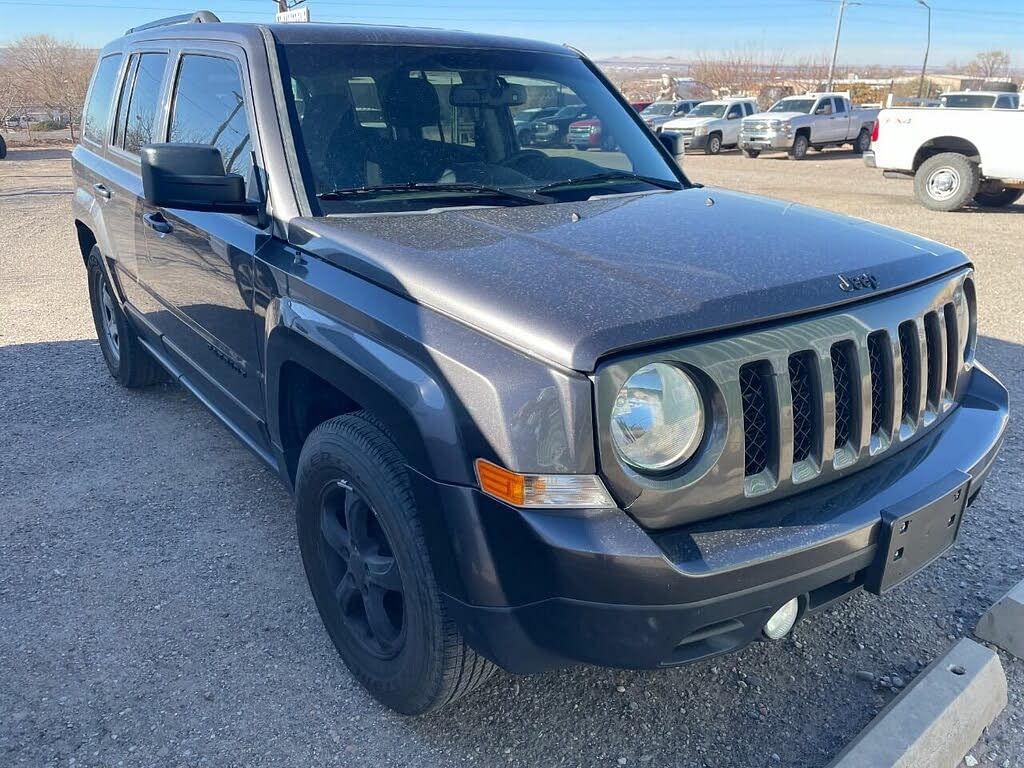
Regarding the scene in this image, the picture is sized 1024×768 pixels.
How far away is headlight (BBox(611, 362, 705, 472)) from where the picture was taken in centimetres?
189

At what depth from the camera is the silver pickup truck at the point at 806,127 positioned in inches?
899

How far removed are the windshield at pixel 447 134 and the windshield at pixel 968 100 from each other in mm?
13480

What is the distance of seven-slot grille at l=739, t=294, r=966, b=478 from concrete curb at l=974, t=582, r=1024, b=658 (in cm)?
75

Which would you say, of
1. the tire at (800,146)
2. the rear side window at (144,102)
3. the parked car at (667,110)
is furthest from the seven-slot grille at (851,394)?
the parked car at (667,110)

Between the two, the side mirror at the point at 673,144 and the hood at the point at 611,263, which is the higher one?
the side mirror at the point at 673,144

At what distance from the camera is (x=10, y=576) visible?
128 inches

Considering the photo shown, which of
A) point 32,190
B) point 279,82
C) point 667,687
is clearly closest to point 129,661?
point 667,687

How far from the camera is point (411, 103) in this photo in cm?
310

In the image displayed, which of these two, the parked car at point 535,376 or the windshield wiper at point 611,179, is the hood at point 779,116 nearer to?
the windshield wiper at point 611,179

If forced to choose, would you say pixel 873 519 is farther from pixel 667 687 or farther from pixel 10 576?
pixel 10 576

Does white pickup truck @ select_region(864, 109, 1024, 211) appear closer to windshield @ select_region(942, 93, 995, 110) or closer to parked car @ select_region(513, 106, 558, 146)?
windshield @ select_region(942, 93, 995, 110)

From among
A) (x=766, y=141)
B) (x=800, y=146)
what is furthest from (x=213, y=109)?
(x=800, y=146)

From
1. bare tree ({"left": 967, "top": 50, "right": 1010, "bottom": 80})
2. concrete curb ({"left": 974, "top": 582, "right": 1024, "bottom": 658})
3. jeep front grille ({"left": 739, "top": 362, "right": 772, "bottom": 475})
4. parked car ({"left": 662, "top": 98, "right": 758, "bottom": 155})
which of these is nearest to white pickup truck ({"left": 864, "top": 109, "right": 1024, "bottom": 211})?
concrete curb ({"left": 974, "top": 582, "right": 1024, "bottom": 658})

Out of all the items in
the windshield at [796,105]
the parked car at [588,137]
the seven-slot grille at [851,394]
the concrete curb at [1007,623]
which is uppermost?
the parked car at [588,137]
